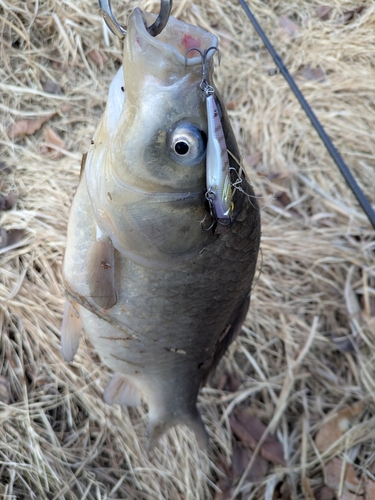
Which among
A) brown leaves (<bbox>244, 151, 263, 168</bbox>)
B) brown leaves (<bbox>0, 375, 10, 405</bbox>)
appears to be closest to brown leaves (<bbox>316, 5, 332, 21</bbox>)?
brown leaves (<bbox>244, 151, 263, 168</bbox>)

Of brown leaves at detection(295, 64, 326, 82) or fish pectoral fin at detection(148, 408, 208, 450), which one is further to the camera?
brown leaves at detection(295, 64, 326, 82)

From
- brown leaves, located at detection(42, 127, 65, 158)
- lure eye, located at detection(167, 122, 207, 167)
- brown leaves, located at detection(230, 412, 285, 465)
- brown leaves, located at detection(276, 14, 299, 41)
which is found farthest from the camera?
brown leaves, located at detection(276, 14, 299, 41)

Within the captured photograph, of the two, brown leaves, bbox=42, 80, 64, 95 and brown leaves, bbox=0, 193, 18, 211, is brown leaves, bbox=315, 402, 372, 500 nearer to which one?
brown leaves, bbox=0, 193, 18, 211

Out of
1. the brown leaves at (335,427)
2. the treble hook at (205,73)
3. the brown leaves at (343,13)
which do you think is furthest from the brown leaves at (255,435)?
the brown leaves at (343,13)

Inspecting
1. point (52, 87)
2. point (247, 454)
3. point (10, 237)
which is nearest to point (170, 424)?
point (247, 454)

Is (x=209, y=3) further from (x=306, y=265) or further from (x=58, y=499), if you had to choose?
(x=58, y=499)

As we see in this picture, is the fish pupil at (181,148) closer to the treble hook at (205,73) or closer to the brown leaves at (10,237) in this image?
the treble hook at (205,73)

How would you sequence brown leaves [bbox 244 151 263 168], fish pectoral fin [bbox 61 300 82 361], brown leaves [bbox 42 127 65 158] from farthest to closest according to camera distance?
brown leaves [bbox 244 151 263 168] → brown leaves [bbox 42 127 65 158] → fish pectoral fin [bbox 61 300 82 361]

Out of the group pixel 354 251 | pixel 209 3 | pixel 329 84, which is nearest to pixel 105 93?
pixel 209 3
